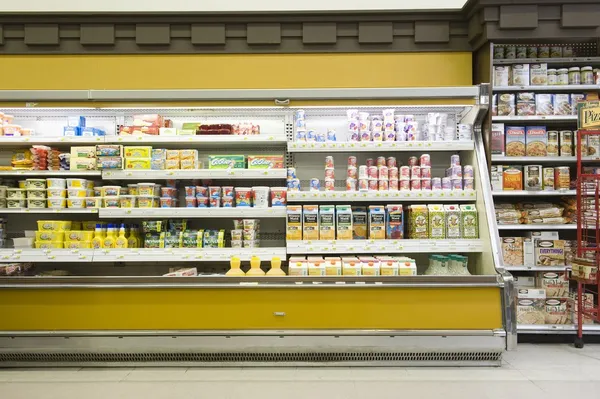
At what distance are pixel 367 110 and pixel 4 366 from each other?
382 cm

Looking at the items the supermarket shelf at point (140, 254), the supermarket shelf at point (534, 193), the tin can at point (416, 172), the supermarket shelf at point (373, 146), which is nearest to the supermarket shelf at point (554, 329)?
the supermarket shelf at point (534, 193)

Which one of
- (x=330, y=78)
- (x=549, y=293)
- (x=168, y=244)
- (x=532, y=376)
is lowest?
(x=532, y=376)

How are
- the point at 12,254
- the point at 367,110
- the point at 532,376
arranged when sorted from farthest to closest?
the point at 367,110, the point at 12,254, the point at 532,376

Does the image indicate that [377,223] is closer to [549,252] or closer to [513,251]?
[513,251]

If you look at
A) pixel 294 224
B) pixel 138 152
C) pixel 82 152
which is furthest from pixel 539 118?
pixel 82 152

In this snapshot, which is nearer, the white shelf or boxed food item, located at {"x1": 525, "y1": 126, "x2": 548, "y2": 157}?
the white shelf

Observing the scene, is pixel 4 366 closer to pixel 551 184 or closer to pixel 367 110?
pixel 367 110

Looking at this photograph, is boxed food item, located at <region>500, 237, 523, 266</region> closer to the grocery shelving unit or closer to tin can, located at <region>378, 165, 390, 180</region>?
the grocery shelving unit

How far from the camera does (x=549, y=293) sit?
13.0 feet

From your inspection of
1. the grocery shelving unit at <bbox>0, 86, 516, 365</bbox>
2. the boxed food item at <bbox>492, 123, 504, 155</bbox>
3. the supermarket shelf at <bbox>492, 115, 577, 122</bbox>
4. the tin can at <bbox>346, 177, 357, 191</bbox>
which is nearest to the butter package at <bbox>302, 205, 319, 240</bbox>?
the tin can at <bbox>346, 177, 357, 191</bbox>

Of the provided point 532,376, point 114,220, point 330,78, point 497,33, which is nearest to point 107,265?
point 114,220

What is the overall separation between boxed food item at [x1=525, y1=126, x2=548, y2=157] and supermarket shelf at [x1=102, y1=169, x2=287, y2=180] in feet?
8.00

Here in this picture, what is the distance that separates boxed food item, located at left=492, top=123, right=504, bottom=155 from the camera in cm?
390

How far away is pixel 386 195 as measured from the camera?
3.60 metres
